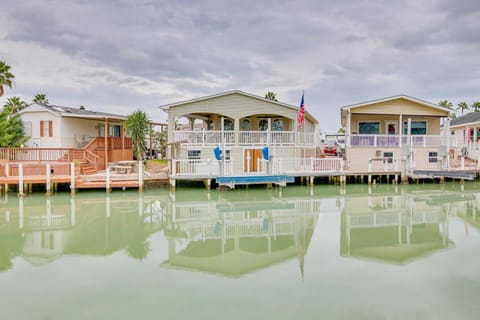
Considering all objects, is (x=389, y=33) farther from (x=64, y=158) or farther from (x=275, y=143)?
(x=64, y=158)

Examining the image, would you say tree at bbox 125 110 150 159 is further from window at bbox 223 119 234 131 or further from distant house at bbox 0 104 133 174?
window at bbox 223 119 234 131

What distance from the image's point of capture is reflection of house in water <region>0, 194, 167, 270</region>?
356 inches

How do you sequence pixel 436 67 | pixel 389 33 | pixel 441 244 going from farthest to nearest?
pixel 436 67 → pixel 389 33 → pixel 441 244

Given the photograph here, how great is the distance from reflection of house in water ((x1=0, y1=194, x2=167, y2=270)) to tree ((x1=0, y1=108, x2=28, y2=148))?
680 cm

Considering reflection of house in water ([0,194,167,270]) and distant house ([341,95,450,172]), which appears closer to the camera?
reflection of house in water ([0,194,167,270])

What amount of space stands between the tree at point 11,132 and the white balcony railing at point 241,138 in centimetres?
1030

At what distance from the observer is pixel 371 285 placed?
6.47 metres

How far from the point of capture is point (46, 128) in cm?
2214

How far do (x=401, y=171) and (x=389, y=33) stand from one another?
35.0ft

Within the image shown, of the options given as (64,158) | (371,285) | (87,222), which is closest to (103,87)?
(64,158)

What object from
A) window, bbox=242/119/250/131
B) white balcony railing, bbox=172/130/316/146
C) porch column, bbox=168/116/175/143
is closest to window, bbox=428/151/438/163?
white balcony railing, bbox=172/130/316/146

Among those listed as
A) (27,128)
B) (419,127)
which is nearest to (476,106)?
(419,127)

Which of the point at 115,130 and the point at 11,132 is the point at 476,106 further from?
the point at 11,132

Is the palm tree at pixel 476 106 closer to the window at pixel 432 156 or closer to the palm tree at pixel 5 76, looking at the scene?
the window at pixel 432 156
